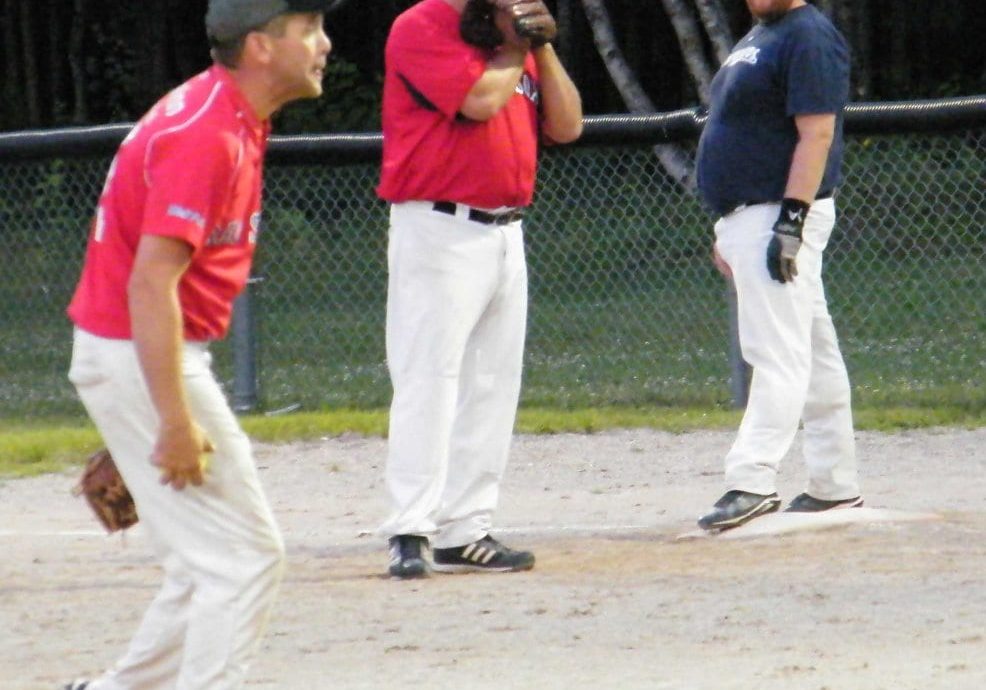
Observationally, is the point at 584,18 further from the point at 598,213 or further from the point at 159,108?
the point at 159,108

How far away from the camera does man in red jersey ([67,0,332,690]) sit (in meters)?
3.85

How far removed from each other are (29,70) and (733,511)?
2217 cm

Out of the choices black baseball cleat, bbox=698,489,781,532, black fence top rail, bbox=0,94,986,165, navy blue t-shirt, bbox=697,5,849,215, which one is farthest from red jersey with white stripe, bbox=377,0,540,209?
black fence top rail, bbox=0,94,986,165

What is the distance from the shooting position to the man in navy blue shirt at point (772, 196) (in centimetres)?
644

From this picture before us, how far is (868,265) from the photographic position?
10.5 meters

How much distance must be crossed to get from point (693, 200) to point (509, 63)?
4.41 metres

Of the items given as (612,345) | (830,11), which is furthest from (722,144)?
(830,11)

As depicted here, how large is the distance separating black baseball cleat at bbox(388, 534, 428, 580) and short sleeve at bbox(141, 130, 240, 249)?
2.41 metres

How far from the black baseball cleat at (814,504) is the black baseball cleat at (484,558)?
110 centimetres

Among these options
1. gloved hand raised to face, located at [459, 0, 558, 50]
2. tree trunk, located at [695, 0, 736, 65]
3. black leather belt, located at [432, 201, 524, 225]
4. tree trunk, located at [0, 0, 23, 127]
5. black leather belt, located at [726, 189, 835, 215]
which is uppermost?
gloved hand raised to face, located at [459, 0, 558, 50]

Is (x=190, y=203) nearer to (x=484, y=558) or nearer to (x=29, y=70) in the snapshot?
(x=484, y=558)

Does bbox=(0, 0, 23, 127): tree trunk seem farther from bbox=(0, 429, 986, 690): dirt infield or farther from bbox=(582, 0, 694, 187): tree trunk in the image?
bbox=(0, 429, 986, 690): dirt infield

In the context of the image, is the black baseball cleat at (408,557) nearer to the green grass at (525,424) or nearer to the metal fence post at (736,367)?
the green grass at (525,424)

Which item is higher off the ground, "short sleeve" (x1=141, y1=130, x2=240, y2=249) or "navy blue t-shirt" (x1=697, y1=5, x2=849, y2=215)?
"short sleeve" (x1=141, y1=130, x2=240, y2=249)
